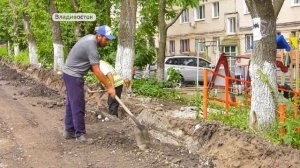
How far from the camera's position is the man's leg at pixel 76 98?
25.0 feet

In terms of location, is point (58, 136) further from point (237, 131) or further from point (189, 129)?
point (237, 131)

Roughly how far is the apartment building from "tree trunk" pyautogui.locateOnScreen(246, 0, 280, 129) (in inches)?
858

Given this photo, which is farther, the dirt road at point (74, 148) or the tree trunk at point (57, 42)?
the tree trunk at point (57, 42)

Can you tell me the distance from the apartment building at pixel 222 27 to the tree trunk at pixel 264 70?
71.5 ft

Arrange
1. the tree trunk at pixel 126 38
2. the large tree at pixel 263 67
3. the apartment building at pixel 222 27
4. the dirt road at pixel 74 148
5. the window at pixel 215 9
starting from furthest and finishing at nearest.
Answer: the window at pixel 215 9 < the apartment building at pixel 222 27 < the tree trunk at pixel 126 38 < the dirt road at pixel 74 148 < the large tree at pixel 263 67

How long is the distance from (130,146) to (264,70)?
2260 mm

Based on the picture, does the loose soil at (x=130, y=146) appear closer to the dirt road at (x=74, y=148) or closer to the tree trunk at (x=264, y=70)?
the dirt road at (x=74, y=148)

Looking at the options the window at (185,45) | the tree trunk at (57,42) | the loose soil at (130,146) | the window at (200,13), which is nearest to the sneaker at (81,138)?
the loose soil at (130,146)

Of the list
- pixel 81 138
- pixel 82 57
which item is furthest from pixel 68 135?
pixel 82 57

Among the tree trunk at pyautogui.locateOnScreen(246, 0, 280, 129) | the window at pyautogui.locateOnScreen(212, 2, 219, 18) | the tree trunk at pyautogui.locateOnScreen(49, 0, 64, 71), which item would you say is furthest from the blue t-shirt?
the window at pyautogui.locateOnScreen(212, 2, 219, 18)

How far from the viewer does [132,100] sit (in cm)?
1078

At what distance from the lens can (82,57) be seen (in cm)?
761

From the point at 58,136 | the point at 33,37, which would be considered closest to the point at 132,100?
the point at 58,136

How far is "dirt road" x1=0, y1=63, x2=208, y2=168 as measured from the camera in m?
6.57
